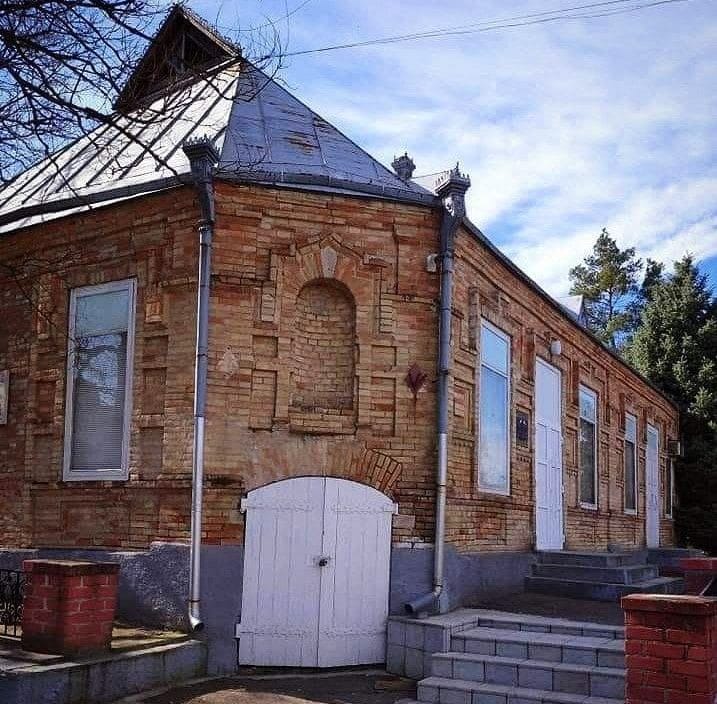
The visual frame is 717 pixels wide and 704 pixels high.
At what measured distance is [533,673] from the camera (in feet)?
27.2

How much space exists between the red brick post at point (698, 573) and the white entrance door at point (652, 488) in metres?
11.5

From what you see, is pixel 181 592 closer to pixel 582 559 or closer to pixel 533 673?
pixel 533 673

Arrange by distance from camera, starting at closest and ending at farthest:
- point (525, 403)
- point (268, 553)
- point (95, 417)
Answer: point (268, 553) → point (95, 417) → point (525, 403)

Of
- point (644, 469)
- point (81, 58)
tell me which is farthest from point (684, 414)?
point (81, 58)

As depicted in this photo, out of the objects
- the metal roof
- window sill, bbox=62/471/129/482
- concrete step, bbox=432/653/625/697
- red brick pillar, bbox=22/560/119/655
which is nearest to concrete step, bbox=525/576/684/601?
concrete step, bbox=432/653/625/697

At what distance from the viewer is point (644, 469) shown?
822 inches

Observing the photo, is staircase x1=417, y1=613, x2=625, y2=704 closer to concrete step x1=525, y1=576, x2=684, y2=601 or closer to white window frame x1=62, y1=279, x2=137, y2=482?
concrete step x1=525, y1=576, x2=684, y2=601

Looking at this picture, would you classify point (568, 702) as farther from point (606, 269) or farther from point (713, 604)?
point (606, 269)

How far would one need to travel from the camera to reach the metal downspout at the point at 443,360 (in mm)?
9812

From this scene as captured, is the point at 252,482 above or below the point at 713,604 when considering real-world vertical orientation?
above

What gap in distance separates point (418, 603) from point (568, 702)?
220 centimetres

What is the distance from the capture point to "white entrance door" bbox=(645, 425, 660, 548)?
21078 millimetres

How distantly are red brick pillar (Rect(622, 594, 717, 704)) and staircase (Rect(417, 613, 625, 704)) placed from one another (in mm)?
1613

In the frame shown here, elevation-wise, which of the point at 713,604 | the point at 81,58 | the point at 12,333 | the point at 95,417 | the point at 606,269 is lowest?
the point at 713,604
